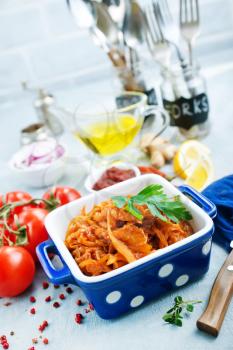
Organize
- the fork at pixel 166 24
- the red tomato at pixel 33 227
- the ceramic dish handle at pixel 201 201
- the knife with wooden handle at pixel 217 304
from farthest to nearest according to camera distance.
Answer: the fork at pixel 166 24, the red tomato at pixel 33 227, the ceramic dish handle at pixel 201 201, the knife with wooden handle at pixel 217 304

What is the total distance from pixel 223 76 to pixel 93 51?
0.55 m

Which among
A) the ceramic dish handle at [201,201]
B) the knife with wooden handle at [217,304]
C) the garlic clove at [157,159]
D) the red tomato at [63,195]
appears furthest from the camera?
the garlic clove at [157,159]

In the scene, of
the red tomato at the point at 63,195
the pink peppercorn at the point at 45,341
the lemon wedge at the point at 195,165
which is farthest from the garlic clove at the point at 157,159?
the pink peppercorn at the point at 45,341

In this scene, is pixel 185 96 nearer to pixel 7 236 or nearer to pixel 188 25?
pixel 188 25

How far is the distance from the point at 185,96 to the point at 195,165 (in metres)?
0.22

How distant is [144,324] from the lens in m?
0.71

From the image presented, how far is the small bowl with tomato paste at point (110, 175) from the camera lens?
1037 millimetres

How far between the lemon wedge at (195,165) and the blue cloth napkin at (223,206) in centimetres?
10

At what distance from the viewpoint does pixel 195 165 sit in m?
1.10

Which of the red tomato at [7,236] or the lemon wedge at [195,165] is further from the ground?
the red tomato at [7,236]

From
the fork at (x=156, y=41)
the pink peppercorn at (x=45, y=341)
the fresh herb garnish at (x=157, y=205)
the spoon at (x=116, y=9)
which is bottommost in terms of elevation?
the pink peppercorn at (x=45, y=341)

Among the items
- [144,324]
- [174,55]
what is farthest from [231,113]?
[144,324]

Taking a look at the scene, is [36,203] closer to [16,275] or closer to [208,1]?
[16,275]

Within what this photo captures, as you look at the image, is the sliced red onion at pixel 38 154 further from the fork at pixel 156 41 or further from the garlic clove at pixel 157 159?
the fork at pixel 156 41
